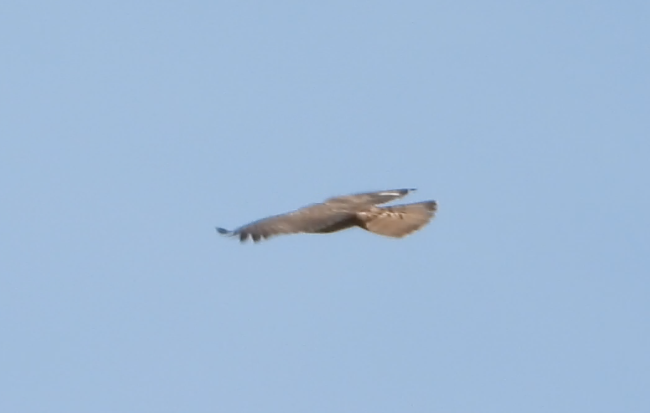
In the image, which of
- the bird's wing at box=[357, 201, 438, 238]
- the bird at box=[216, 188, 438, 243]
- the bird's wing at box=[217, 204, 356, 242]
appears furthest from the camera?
the bird's wing at box=[357, 201, 438, 238]

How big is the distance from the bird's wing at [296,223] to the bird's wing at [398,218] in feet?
0.97

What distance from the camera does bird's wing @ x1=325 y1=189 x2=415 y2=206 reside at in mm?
20953

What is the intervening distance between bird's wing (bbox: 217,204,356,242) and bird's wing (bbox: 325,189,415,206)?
30 cm

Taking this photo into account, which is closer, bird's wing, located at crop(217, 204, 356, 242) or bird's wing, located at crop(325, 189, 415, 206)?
bird's wing, located at crop(217, 204, 356, 242)

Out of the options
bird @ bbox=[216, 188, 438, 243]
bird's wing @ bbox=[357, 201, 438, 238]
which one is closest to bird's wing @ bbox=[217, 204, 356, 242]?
bird @ bbox=[216, 188, 438, 243]

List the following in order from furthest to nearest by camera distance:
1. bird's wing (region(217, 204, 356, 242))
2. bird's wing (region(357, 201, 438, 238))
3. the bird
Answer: bird's wing (region(357, 201, 438, 238)) → the bird → bird's wing (region(217, 204, 356, 242))

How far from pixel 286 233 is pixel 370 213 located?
1.54 m

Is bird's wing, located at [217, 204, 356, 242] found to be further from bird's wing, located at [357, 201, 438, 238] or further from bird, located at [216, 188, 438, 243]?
bird's wing, located at [357, 201, 438, 238]

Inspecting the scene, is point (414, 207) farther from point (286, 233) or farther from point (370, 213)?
point (286, 233)

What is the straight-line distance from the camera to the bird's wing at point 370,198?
68.7ft

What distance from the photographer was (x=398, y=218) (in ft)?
68.9

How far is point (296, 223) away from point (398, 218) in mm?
1498

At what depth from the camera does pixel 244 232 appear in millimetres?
19609

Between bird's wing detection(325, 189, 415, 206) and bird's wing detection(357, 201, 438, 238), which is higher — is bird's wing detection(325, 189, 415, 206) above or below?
above
